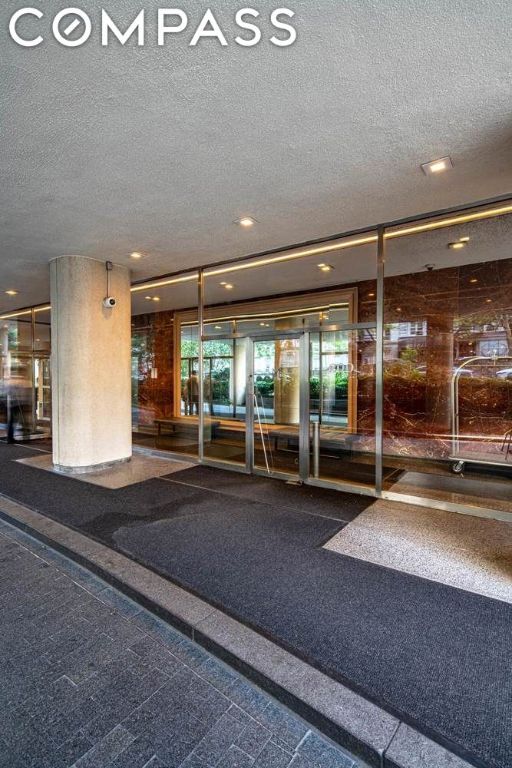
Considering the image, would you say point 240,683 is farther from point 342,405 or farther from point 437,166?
point 342,405

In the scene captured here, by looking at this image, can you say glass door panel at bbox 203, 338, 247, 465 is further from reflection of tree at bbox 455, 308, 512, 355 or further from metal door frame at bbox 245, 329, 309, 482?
reflection of tree at bbox 455, 308, 512, 355

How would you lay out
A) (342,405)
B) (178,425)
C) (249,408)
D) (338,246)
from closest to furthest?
(338,246)
(249,408)
(342,405)
(178,425)

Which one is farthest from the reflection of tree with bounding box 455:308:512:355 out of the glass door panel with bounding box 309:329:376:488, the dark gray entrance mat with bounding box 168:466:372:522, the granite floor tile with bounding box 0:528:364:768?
the granite floor tile with bounding box 0:528:364:768

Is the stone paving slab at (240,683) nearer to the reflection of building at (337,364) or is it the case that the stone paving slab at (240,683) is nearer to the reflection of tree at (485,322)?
the reflection of building at (337,364)

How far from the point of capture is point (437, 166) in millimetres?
3316

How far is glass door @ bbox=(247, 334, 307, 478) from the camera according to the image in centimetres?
577

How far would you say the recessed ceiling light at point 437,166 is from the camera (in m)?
3.24

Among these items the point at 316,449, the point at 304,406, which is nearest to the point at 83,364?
the point at 304,406

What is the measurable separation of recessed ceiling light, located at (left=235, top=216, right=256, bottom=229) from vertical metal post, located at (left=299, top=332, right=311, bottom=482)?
5.44ft

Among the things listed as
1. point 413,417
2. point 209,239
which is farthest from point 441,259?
point 209,239

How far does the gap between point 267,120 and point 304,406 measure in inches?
142

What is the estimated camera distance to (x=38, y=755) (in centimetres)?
161

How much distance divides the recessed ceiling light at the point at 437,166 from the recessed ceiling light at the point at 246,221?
1.88 metres

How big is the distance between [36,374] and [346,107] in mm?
9794
